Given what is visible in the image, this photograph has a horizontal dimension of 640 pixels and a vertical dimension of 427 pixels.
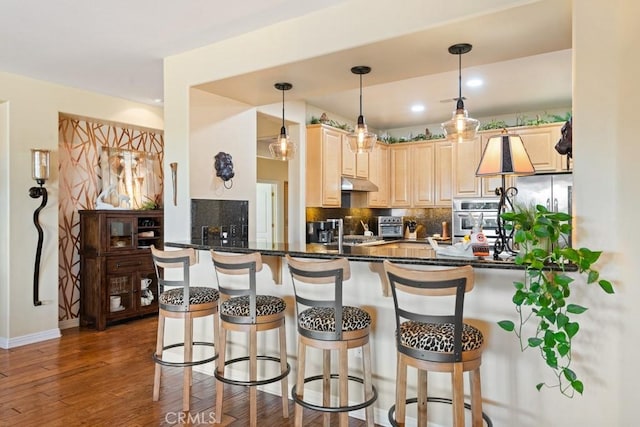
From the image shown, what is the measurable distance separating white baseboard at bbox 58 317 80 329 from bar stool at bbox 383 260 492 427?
4.41 metres

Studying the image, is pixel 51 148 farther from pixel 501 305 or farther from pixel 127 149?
pixel 501 305

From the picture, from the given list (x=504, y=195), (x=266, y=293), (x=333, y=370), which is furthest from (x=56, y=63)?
(x=504, y=195)

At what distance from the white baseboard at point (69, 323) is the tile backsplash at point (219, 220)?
248 centimetres

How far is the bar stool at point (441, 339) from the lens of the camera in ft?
6.12

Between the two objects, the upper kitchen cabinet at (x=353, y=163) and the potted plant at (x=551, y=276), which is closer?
the potted plant at (x=551, y=276)

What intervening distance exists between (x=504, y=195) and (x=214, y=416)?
2.21 metres

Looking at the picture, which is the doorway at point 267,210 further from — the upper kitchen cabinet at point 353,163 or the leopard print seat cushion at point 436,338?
the leopard print seat cushion at point 436,338

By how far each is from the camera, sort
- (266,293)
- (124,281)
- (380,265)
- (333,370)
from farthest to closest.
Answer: (124,281), (266,293), (333,370), (380,265)

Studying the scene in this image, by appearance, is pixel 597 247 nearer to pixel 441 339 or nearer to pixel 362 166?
pixel 441 339

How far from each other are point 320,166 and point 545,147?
280 cm

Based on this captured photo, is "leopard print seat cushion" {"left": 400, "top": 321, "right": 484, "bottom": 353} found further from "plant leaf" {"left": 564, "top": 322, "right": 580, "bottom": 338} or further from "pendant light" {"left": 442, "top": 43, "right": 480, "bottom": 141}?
"pendant light" {"left": 442, "top": 43, "right": 480, "bottom": 141}

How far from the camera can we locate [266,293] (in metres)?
3.20

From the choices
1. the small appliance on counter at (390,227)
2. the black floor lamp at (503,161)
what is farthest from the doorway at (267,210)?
the black floor lamp at (503,161)

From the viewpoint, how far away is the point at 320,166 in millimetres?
5117
